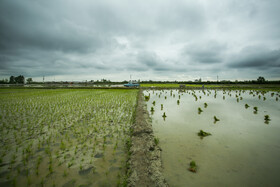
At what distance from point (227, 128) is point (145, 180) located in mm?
6011

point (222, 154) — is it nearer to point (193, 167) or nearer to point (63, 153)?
point (193, 167)

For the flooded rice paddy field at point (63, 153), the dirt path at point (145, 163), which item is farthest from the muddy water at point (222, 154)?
the flooded rice paddy field at point (63, 153)

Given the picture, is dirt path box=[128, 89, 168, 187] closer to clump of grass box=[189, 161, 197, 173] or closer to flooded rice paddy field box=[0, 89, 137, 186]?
flooded rice paddy field box=[0, 89, 137, 186]

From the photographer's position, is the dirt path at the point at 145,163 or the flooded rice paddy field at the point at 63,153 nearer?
the dirt path at the point at 145,163

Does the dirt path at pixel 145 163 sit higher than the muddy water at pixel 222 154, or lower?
higher

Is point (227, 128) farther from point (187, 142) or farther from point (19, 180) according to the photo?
point (19, 180)

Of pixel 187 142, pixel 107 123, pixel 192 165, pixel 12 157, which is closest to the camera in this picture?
pixel 192 165

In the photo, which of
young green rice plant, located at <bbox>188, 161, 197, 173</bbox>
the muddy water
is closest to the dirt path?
the muddy water

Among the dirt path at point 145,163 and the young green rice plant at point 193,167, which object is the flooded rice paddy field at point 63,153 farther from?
the young green rice plant at point 193,167

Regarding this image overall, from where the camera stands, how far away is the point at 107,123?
7.04 metres

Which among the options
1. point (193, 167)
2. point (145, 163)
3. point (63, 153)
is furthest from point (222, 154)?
point (63, 153)

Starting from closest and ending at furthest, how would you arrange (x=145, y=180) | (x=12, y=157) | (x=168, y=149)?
(x=145, y=180) < (x=12, y=157) < (x=168, y=149)

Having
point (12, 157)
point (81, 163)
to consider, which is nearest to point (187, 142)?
point (81, 163)

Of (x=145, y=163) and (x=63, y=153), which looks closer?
(x=145, y=163)
